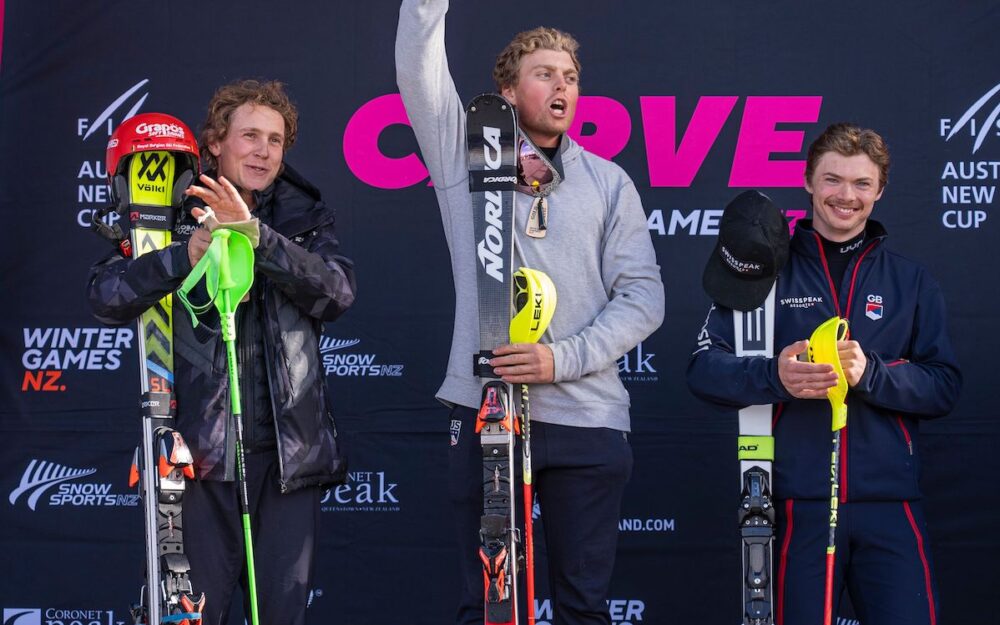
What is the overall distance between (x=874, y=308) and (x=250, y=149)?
5.10ft

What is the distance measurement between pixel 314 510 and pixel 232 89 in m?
1.07

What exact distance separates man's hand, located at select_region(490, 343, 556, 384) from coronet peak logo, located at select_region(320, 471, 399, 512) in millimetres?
1262

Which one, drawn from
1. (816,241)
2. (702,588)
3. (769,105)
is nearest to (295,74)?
(769,105)

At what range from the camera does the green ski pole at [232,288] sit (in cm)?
268

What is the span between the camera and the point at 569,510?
2.89 m

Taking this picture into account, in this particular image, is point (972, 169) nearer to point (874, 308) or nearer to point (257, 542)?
point (874, 308)

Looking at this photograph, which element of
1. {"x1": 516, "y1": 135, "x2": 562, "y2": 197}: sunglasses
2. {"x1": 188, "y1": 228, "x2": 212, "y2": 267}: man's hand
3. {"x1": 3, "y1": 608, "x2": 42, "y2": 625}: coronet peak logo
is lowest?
{"x1": 3, "y1": 608, "x2": 42, "y2": 625}: coronet peak logo

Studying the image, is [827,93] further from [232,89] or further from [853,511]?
[232,89]

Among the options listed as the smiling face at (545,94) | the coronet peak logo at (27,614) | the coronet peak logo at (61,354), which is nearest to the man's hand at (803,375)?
the smiling face at (545,94)

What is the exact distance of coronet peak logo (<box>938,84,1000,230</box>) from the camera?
3.89 metres

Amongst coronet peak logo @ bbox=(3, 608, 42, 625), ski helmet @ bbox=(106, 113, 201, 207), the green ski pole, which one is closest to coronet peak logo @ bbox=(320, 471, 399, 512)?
coronet peak logo @ bbox=(3, 608, 42, 625)

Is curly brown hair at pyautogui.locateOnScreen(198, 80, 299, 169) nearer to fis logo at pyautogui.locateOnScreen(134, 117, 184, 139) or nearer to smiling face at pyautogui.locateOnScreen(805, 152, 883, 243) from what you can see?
fis logo at pyautogui.locateOnScreen(134, 117, 184, 139)

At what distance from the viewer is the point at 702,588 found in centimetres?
393

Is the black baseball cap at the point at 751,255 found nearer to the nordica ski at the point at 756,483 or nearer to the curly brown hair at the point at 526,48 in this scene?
the nordica ski at the point at 756,483
